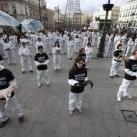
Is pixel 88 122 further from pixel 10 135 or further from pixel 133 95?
pixel 133 95

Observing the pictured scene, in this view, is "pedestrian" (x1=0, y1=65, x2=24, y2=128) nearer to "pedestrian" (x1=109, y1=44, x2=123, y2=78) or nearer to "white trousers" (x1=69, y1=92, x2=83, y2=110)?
"white trousers" (x1=69, y1=92, x2=83, y2=110)

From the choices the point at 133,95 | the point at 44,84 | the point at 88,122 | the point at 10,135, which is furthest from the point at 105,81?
the point at 10,135

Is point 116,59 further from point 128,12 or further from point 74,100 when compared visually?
point 128,12

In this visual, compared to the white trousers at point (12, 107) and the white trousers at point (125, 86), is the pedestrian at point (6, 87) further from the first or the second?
the white trousers at point (125, 86)

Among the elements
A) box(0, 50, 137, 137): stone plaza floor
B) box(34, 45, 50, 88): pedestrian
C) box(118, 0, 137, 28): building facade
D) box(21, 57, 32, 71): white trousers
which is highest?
box(118, 0, 137, 28): building facade

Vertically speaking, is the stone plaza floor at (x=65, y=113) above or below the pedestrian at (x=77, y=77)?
below

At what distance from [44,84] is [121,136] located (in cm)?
446

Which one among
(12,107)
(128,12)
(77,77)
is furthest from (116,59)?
(128,12)

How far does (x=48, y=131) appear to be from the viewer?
4.88m

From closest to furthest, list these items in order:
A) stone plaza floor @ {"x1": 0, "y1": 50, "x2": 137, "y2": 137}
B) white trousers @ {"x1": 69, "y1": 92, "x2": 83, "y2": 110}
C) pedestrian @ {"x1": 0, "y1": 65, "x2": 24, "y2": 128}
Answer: pedestrian @ {"x1": 0, "y1": 65, "x2": 24, "y2": 128}
stone plaza floor @ {"x1": 0, "y1": 50, "x2": 137, "y2": 137}
white trousers @ {"x1": 69, "y1": 92, "x2": 83, "y2": 110}

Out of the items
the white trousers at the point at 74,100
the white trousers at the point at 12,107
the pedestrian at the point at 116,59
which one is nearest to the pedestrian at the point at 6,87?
the white trousers at the point at 12,107

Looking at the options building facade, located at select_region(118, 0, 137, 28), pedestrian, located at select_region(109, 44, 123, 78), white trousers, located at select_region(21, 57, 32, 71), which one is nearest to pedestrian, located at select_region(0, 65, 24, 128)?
white trousers, located at select_region(21, 57, 32, 71)

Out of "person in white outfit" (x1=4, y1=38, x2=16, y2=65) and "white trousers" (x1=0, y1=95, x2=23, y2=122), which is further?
"person in white outfit" (x1=4, y1=38, x2=16, y2=65)

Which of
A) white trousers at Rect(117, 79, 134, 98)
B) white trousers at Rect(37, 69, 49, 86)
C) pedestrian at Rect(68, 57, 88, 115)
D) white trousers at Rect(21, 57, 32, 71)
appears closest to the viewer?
pedestrian at Rect(68, 57, 88, 115)
